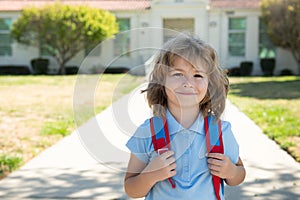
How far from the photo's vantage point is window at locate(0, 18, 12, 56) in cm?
2330

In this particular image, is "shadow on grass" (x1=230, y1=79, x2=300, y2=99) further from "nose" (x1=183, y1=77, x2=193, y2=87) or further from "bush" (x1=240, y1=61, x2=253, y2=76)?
"nose" (x1=183, y1=77, x2=193, y2=87)

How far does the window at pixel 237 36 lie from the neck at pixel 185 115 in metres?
20.9

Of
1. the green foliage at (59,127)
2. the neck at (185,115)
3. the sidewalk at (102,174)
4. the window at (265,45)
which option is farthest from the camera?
the window at (265,45)

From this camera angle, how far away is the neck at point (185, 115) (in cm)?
189

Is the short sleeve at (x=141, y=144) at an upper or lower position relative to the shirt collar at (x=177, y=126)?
lower

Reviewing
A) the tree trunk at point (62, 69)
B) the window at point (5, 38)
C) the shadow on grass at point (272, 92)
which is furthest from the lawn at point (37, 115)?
the window at point (5, 38)

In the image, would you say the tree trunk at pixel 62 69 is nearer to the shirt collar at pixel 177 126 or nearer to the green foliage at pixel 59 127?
the green foliage at pixel 59 127

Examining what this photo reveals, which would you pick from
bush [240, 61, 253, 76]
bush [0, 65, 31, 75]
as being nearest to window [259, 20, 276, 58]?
bush [240, 61, 253, 76]

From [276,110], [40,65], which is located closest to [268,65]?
[40,65]

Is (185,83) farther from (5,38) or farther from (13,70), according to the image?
(5,38)

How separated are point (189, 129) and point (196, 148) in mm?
78

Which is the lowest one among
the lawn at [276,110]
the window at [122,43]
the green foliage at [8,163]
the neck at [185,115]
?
the lawn at [276,110]

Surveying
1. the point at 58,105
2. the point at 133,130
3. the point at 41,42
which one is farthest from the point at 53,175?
the point at 41,42

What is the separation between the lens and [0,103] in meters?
11.1
